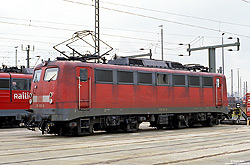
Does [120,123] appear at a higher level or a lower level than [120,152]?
higher

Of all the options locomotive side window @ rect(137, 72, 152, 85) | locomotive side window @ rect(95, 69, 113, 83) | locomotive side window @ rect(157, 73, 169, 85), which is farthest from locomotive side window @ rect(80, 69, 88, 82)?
locomotive side window @ rect(157, 73, 169, 85)

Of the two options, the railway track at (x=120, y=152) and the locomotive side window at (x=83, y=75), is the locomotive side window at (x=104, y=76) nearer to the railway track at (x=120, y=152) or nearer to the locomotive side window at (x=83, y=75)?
the locomotive side window at (x=83, y=75)

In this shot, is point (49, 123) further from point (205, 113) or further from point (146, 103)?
point (205, 113)

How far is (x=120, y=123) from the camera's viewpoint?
2167 cm

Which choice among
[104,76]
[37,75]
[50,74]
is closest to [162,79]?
[104,76]

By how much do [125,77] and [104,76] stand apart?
1.44m

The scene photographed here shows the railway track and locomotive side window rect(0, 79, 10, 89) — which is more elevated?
locomotive side window rect(0, 79, 10, 89)

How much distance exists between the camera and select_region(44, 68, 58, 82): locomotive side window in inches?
734

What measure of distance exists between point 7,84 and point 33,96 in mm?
7664

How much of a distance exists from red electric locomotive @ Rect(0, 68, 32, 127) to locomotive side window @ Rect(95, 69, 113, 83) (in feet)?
27.9

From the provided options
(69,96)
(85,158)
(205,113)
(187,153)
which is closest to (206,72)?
(205,113)

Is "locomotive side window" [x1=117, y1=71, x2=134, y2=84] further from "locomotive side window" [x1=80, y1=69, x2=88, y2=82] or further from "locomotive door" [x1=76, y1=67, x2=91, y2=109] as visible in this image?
"locomotive side window" [x1=80, y1=69, x2=88, y2=82]

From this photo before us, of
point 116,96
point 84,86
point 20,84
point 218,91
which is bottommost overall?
point 116,96

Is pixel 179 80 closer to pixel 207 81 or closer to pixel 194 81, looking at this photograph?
pixel 194 81
